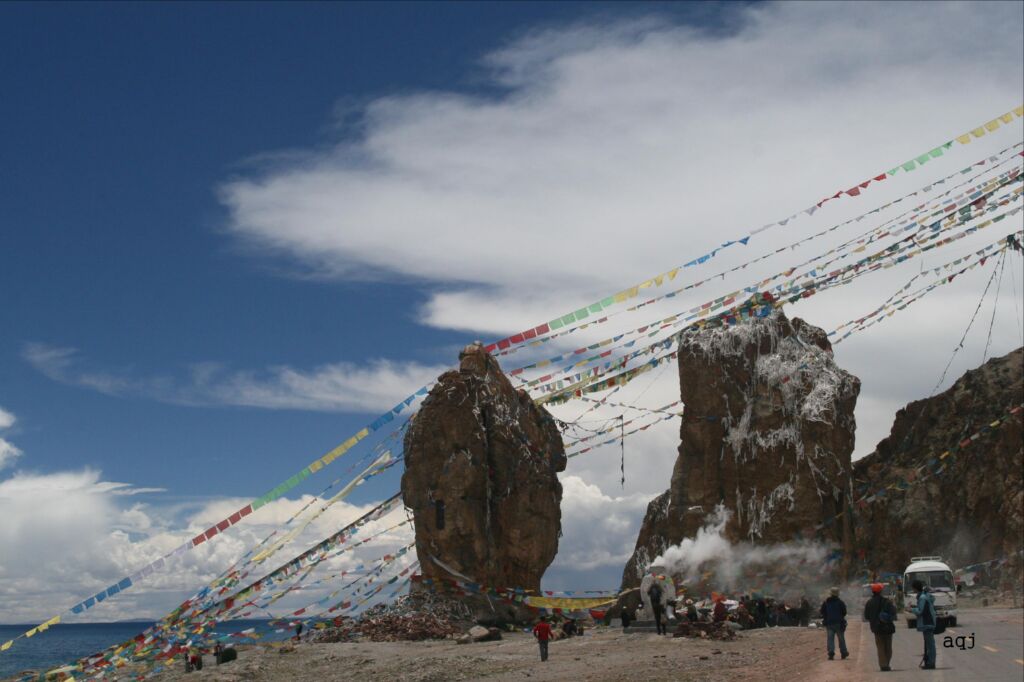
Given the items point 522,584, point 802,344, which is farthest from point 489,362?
point 802,344

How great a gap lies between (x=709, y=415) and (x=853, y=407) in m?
6.79

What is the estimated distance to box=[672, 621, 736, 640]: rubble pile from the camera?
29.5 metres

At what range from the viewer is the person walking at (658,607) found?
3253 cm

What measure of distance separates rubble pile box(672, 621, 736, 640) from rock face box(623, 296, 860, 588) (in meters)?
20.7

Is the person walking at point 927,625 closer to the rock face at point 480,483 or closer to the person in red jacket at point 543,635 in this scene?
the person in red jacket at point 543,635

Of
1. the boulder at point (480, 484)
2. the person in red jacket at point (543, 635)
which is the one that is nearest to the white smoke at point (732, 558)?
the boulder at point (480, 484)

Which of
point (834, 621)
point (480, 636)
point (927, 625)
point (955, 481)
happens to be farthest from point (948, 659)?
point (955, 481)

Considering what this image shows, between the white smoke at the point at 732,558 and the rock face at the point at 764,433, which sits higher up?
the rock face at the point at 764,433

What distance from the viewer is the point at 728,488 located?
5225 cm

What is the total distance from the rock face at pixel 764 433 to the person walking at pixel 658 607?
18.4 m

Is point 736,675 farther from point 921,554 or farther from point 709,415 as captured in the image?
point 921,554

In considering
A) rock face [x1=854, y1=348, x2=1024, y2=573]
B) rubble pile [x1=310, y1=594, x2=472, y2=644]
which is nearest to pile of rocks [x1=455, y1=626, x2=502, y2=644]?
rubble pile [x1=310, y1=594, x2=472, y2=644]

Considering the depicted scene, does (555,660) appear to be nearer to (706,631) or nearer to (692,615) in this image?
(706,631)

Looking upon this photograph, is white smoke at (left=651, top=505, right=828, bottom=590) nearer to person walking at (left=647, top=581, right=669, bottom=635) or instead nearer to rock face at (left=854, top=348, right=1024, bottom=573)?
rock face at (left=854, top=348, right=1024, bottom=573)
